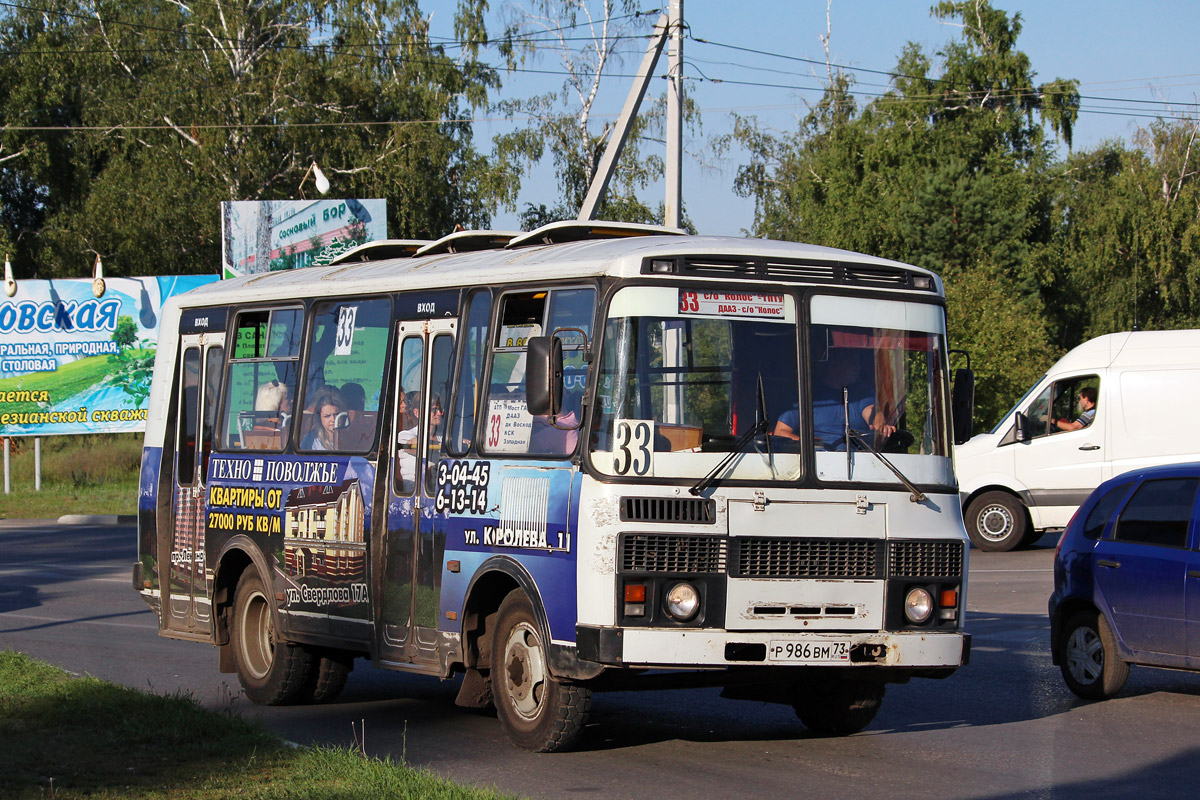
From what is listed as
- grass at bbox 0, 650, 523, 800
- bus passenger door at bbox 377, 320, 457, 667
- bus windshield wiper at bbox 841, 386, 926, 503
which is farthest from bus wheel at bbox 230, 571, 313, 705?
bus windshield wiper at bbox 841, 386, 926, 503

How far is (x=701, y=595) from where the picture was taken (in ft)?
25.1

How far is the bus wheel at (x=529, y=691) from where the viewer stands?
8000mm

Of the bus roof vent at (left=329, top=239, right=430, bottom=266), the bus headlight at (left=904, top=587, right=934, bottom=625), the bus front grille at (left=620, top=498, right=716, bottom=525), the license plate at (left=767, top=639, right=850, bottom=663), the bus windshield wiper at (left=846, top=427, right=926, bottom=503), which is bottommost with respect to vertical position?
the license plate at (left=767, top=639, right=850, bottom=663)

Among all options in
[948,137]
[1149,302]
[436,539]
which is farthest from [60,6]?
[436,539]

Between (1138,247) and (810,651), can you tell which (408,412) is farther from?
(1138,247)

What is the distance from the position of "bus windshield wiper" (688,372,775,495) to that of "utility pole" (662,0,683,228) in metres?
13.6

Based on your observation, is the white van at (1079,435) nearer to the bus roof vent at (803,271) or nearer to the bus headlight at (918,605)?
the bus roof vent at (803,271)

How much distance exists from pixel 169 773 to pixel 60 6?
186 feet

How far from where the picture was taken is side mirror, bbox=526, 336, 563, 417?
776 centimetres

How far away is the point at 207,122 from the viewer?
50469 mm

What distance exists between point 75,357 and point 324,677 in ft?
93.8

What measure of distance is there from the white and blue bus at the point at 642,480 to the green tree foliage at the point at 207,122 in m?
42.3

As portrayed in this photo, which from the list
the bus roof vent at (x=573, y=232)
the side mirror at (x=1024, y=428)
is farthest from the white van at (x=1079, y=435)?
the bus roof vent at (x=573, y=232)

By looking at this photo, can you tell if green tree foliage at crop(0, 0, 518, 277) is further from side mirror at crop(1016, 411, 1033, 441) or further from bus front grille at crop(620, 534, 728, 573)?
bus front grille at crop(620, 534, 728, 573)
